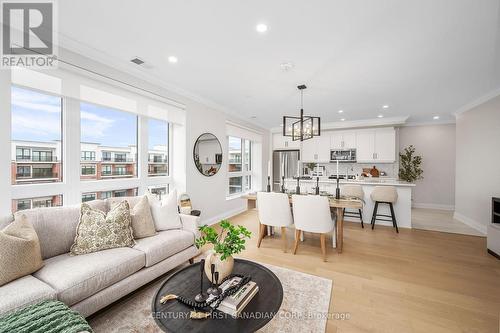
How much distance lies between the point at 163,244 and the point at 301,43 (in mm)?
2685

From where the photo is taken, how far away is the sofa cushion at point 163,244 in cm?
212

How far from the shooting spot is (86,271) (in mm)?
1655

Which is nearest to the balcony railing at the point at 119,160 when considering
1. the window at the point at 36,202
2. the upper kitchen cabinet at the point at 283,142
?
the window at the point at 36,202

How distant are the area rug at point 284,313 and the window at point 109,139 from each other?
5.45 ft

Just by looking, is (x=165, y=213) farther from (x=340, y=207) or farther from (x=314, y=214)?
(x=340, y=207)

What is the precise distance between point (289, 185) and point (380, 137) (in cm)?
316

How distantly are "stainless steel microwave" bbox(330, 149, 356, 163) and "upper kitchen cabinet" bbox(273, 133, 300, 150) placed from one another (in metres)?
1.15

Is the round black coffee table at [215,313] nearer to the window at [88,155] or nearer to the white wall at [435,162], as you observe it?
the window at [88,155]

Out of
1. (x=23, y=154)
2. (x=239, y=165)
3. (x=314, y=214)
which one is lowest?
(x=314, y=214)

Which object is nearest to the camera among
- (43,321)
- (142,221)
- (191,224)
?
(43,321)

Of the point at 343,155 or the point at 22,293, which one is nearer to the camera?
the point at 22,293

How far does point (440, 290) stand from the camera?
7.20 feet

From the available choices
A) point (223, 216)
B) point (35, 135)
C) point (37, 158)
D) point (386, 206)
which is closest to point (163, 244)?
point (37, 158)

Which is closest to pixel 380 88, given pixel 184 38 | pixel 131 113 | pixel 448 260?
pixel 448 260
